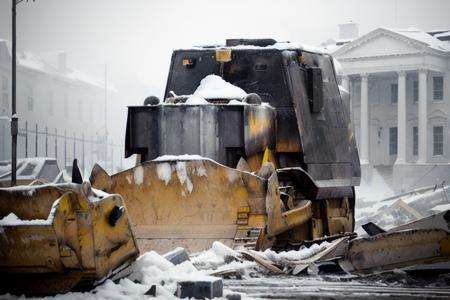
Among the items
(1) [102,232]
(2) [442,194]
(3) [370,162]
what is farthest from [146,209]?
(3) [370,162]

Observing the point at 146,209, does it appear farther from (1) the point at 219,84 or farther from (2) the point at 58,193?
(2) the point at 58,193

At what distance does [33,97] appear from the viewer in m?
89.6

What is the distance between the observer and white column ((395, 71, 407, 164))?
8344cm

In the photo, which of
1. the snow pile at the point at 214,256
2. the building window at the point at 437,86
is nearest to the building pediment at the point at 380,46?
the building window at the point at 437,86

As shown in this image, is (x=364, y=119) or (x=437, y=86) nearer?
(x=364, y=119)

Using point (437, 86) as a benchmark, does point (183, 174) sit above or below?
below

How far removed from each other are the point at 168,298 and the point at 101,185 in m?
4.44

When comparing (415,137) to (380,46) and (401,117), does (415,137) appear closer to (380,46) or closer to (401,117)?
(401,117)

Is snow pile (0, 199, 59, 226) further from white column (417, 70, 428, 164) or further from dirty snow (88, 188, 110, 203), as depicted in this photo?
white column (417, 70, 428, 164)

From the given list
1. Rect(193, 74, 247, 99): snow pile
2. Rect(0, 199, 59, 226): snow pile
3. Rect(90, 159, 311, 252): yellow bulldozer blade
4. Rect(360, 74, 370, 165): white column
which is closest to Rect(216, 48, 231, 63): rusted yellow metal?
Rect(193, 74, 247, 99): snow pile

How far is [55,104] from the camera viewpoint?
9425 cm

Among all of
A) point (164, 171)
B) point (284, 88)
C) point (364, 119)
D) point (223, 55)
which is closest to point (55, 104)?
point (364, 119)

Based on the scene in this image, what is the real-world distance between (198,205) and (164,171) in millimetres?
626

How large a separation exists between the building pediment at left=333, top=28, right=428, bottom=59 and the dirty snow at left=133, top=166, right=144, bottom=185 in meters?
70.3
